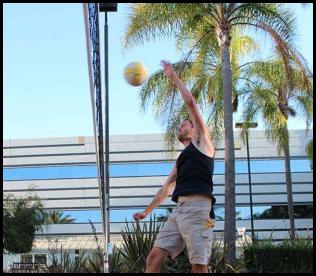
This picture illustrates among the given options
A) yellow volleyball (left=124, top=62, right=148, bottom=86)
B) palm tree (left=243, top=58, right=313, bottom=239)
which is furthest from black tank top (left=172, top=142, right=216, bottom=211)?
palm tree (left=243, top=58, right=313, bottom=239)

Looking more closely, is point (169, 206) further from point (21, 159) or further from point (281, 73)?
point (281, 73)

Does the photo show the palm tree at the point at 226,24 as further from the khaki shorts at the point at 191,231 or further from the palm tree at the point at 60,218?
the palm tree at the point at 60,218

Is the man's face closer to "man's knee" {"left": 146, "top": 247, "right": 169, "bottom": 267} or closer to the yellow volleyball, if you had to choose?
"man's knee" {"left": 146, "top": 247, "right": 169, "bottom": 267}

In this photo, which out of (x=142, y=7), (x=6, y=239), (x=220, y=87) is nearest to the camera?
(x=142, y=7)

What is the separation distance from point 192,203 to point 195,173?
276 millimetres

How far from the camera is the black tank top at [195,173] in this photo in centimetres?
513

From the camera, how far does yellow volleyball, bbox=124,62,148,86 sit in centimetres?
927

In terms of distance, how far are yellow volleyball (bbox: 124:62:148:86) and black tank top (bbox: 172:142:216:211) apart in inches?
166

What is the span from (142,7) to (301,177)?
48753mm

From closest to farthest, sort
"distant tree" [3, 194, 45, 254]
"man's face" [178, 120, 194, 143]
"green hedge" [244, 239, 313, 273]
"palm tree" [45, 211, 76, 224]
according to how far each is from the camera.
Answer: "man's face" [178, 120, 194, 143] < "green hedge" [244, 239, 313, 273] < "distant tree" [3, 194, 45, 254] < "palm tree" [45, 211, 76, 224]

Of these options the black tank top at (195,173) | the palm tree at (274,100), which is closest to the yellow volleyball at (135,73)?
the black tank top at (195,173)

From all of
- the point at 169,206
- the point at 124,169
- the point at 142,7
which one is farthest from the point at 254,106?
the point at 124,169

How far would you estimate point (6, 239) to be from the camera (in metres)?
36.6

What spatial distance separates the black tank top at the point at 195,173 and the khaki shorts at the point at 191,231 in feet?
0.34
